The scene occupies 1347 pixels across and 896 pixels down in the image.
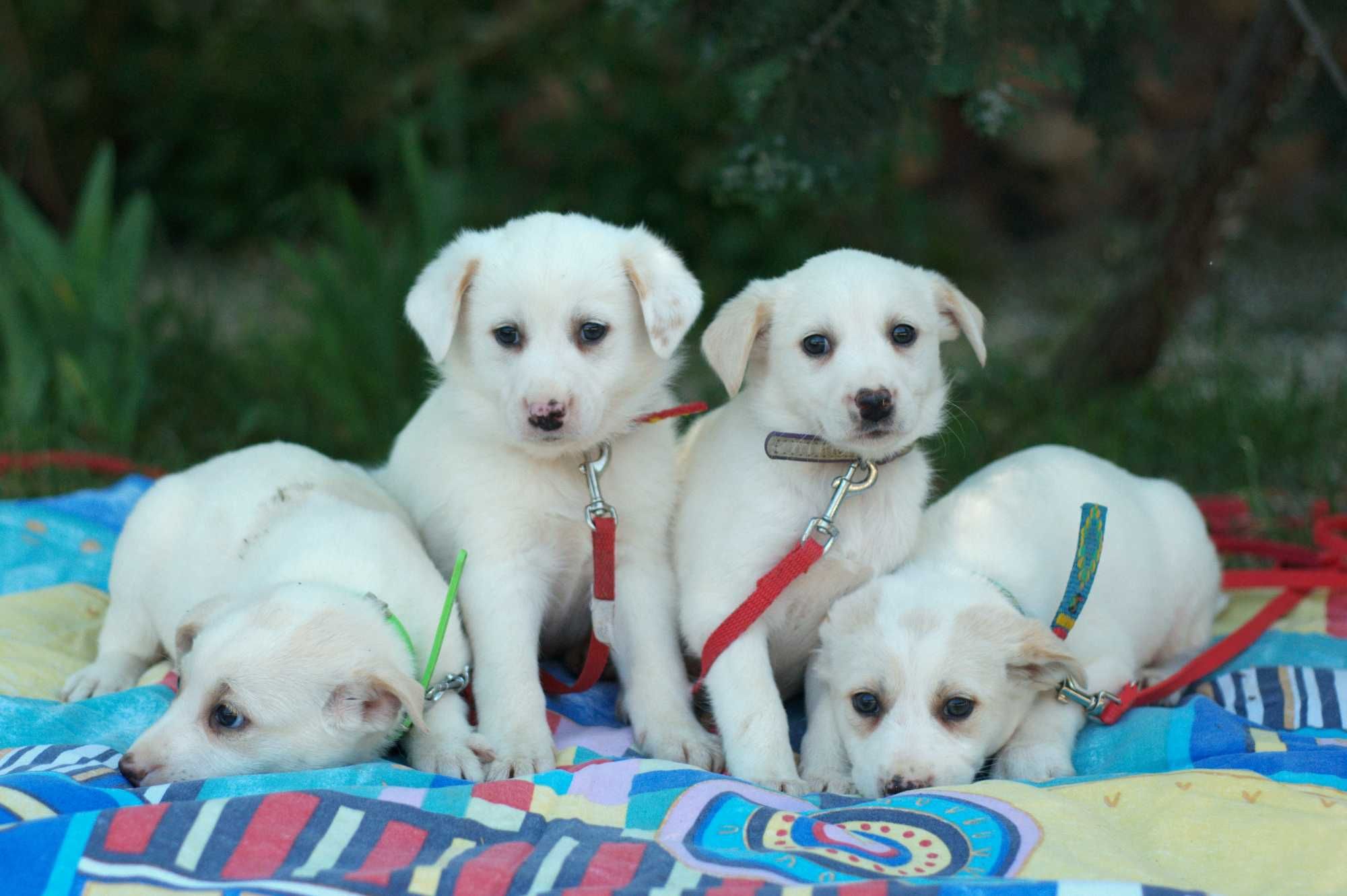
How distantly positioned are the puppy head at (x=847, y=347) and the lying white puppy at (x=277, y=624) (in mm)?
939

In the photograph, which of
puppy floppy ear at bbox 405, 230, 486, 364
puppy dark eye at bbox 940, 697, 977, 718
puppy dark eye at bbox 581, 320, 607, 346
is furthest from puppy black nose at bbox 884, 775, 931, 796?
puppy floppy ear at bbox 405, 230, 486, 364

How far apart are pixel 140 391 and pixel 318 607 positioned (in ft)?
10.3

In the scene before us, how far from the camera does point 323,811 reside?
2.35 meters

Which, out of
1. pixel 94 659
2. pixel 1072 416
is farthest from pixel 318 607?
pixel 1072 416

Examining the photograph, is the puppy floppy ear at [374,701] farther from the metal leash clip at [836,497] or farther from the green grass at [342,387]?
the green grass at [342,387]

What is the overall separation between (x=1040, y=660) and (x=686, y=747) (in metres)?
0.81

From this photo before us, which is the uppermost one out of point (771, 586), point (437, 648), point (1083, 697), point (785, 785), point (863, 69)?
point (863, 69)

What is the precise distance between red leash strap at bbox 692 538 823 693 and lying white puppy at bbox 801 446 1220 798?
0.12 metres

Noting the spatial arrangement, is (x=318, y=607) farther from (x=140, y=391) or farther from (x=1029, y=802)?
(x=140, y=391)

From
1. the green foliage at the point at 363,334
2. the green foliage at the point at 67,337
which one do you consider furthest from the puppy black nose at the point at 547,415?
the green foliage at the point at 67,337

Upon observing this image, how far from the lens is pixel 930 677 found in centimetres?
271

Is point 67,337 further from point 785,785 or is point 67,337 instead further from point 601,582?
point 785,785

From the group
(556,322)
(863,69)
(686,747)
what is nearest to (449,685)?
(686,747)

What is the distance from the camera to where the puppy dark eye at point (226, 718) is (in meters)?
2.63
